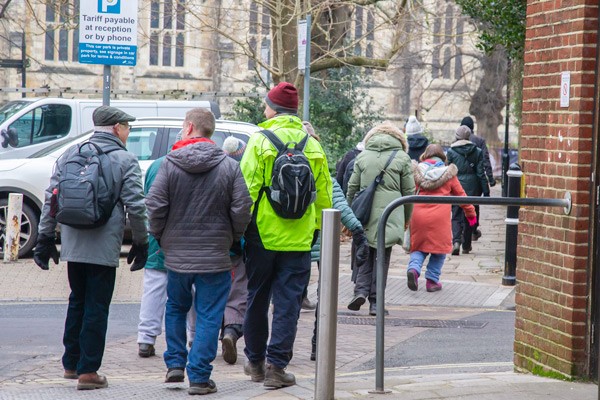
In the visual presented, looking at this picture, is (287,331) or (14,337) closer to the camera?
(287,331)

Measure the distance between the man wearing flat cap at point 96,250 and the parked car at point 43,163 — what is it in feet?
24.6

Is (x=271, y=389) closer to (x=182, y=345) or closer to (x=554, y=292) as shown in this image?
(x=182, y=345)

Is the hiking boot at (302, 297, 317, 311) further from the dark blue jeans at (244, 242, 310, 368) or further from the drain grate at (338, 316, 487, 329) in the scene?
the dark blue jeans at (244, 242, 310, 368)

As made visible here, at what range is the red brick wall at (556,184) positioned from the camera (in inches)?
258

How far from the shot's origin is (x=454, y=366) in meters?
7.98

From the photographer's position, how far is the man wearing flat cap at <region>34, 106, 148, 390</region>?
6727mm

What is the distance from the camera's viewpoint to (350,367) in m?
7.96

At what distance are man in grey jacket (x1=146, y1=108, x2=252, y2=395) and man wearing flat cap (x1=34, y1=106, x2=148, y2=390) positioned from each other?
10.5 inches

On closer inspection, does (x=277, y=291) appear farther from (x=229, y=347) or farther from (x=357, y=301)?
(x=357, y=301)

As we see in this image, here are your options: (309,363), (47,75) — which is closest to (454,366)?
(309,363)

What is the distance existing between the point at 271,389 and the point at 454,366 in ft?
5.83

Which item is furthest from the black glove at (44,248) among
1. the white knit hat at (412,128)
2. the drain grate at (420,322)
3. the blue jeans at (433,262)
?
the white knit hat at (412,128)

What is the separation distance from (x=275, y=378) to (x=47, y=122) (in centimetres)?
1317

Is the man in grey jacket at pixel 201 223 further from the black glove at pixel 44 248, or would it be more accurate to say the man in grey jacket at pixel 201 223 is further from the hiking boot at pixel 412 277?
the hiking boot at pixel 412 277
